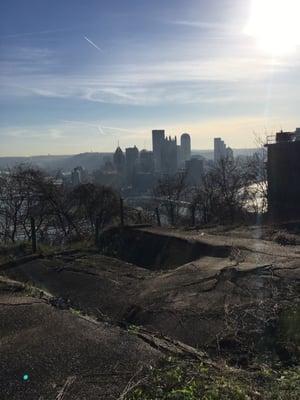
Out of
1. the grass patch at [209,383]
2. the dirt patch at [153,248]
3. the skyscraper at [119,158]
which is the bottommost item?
the dirt patch at [153,248]

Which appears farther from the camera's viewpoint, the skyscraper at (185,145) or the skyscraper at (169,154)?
the skyscraper at (185,145)

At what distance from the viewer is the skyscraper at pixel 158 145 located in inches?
3115

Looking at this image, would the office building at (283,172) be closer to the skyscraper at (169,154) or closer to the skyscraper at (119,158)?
the skyscraper at (169,154)

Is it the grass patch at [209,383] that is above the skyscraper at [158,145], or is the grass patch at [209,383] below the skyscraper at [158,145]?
below

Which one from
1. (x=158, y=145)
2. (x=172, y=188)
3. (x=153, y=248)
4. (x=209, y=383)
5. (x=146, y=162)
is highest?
(x=158, y=145)

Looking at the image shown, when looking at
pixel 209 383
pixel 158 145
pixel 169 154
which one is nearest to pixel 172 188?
pixel 169 154

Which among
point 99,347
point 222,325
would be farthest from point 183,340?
point 99,347

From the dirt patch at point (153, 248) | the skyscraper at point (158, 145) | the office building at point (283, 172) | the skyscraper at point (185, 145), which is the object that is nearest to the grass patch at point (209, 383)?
the dirt patch at point (153, 248)

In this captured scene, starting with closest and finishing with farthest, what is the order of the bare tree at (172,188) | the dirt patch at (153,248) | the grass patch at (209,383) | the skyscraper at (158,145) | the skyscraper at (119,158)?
the grass patch at (209,383) < the dirt patch at (153,248) < the bare tree at (172,188) < the skyscraper at (119,158) < the skyscraper at (158,145)

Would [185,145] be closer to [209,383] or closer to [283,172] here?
[283,172]

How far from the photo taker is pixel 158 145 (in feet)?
278

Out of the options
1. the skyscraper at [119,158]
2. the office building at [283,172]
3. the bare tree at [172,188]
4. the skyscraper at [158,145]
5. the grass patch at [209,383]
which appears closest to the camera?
the grass patch at [209,383]

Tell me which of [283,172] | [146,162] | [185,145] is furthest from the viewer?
[185,145]

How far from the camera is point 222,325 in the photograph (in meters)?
5.49
